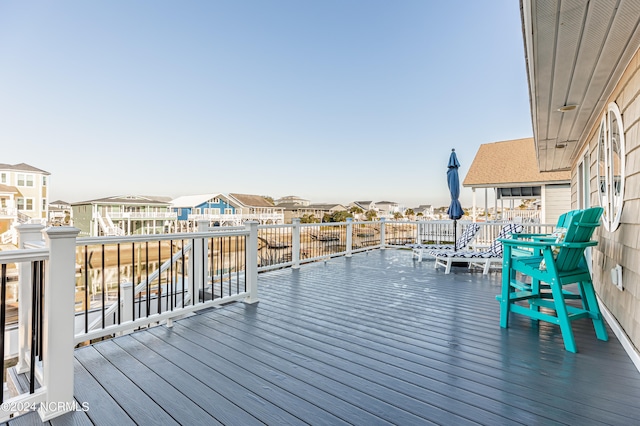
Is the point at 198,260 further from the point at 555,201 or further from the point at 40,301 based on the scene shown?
the point at 555,201

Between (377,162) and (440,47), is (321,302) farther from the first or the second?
(377,162)

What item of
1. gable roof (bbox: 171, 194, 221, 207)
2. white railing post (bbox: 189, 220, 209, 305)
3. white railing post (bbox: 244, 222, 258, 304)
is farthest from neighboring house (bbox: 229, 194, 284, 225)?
white railing post (bbox: 244, 222, 258, 304)

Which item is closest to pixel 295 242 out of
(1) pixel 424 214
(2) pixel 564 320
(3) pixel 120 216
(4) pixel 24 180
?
(2) pixel 564 320

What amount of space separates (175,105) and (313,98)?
8026 mm

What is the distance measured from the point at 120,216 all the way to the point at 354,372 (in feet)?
80.3

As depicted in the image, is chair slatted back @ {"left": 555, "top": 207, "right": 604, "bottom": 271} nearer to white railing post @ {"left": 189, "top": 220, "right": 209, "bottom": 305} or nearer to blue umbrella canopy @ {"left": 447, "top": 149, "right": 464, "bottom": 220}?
white railing post @ {"left": 189, "top": 220, "right": 209, "bottom": 305}

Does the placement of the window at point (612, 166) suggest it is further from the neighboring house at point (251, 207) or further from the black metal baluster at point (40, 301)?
the neighboring house at point (251, 207)

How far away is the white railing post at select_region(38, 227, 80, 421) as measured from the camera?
1.64 m

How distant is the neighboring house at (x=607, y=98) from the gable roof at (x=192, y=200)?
26984 mm

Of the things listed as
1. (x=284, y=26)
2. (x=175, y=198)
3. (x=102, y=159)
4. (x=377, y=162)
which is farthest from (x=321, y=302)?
(x=175, y=198)

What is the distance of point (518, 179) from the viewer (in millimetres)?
10789

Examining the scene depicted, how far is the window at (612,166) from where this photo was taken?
2.67 meters

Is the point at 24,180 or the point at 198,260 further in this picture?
the point at 24,180

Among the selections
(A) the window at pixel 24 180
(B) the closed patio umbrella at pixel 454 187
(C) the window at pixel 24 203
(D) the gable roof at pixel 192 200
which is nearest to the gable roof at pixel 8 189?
(C) the window at pixel 24 203
